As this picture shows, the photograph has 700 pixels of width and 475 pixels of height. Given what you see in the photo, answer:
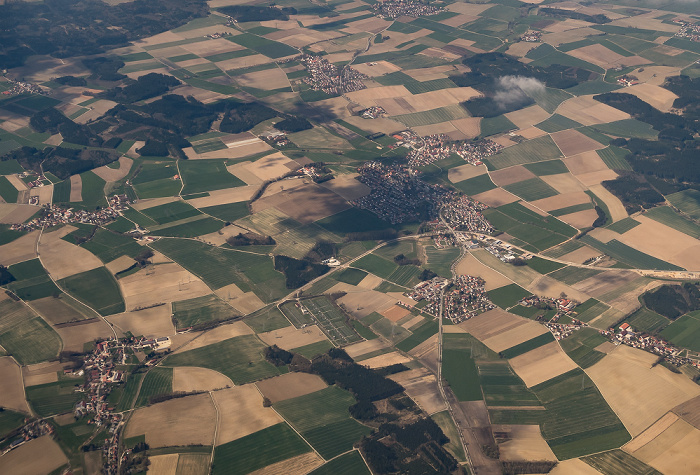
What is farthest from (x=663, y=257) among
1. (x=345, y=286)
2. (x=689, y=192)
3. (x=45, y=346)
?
(x=45, y=346)

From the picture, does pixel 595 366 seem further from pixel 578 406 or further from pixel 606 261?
pixel 606 261

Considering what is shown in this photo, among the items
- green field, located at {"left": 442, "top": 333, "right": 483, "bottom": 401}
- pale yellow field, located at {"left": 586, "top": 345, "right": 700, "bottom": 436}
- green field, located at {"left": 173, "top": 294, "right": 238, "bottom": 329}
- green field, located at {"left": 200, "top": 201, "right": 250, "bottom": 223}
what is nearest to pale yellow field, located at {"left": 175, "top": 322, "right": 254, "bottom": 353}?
green field, located at {"left": 173, "top": 294, "right": 238, "bottom": 329}

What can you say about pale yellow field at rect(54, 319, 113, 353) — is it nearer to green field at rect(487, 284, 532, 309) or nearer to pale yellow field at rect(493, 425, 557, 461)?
pale yellow field at rect(493, 425, 557, 461)

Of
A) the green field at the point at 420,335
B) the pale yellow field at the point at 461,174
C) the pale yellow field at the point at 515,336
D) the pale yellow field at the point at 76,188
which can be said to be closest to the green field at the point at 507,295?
the pale yellow field at the point at 515,336

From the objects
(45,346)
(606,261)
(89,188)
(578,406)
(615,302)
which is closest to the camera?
(578,406)

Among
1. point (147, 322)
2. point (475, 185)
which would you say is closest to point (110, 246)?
point (147, 322)

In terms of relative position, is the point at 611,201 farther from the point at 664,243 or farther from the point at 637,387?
the point at 637,387

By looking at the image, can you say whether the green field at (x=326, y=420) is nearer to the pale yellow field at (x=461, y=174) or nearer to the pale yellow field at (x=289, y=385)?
the pale yellow field at (x=289, y=385)
